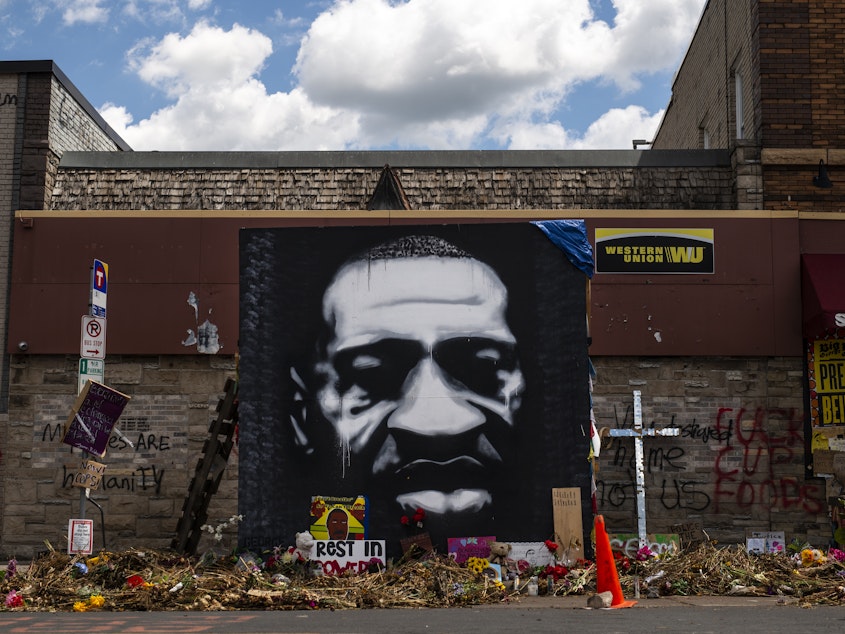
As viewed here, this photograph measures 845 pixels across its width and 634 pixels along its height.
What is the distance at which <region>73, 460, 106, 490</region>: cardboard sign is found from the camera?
11.9 metres

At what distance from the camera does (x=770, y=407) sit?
15.1 metres

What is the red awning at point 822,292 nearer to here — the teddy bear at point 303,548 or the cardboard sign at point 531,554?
the cardboard sign at point 531,554

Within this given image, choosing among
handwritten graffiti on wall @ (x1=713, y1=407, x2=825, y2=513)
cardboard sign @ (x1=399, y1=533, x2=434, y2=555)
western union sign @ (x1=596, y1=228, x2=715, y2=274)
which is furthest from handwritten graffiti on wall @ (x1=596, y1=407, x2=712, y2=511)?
cardboard sign @ (x1=399, y1=533, x2=434, y2=555)

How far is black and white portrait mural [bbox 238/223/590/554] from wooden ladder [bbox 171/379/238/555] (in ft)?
2.69

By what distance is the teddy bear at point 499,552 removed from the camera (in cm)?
1175

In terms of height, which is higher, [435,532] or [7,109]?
[7,109]

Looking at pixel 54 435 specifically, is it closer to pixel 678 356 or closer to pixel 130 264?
pixel 130 264

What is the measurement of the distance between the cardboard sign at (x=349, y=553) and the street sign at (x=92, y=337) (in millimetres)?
3594

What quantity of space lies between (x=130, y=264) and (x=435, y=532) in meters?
6.55

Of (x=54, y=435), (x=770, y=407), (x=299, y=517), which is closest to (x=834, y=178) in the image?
(x=770, y=407)

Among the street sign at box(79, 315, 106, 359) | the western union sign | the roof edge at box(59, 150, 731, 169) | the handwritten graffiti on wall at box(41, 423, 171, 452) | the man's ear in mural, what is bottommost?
the handwritten graffiti on wall at box(41, 423, 171, 452)

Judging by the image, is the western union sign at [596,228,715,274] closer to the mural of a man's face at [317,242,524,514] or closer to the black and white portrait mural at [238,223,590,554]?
the black and white portrait mural at [238,223,590,554]

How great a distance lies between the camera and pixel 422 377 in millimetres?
12289

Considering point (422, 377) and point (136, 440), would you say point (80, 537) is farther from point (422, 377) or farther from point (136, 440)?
point (422, 377)
